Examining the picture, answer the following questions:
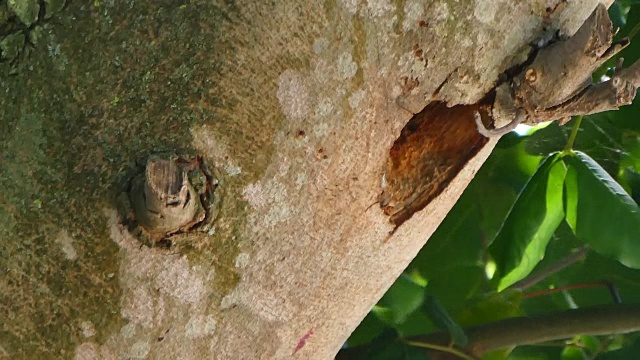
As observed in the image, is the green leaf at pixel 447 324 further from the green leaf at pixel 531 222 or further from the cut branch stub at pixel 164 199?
the cut branch stub at pixel 164 199

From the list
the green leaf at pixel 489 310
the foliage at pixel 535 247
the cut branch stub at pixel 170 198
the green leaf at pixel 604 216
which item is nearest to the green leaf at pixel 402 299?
the foliage at pixel 535 247

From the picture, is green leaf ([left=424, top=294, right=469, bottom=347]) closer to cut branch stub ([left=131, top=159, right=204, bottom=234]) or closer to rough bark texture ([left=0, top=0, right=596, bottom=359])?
rough bark texture ([left=0, top=0, right=596, bottom=359])

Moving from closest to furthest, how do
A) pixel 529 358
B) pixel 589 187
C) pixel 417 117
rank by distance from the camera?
pixel 417 117 → pixel 589 187 → pixel 529 358

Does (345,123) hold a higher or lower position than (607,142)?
lower

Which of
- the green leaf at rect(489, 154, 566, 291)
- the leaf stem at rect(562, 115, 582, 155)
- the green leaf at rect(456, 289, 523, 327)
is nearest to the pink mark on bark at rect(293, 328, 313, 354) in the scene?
the green leaf at rect(489, 154, 566, 291)

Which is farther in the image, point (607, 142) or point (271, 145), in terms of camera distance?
point (607, 142)

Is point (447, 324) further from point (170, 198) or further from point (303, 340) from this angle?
point (170, 198)

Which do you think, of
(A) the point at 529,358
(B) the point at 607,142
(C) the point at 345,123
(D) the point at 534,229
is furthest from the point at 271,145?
(A) the point at 529,358

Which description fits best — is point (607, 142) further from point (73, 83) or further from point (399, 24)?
point (73, 83)

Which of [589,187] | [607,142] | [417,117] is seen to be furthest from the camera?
[607,142]
